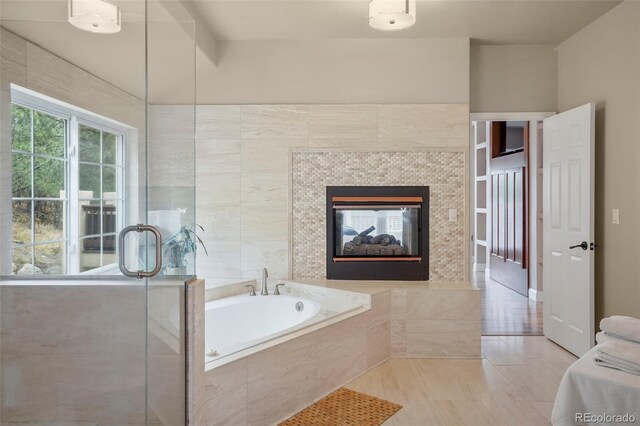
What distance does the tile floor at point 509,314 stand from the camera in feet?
14.0

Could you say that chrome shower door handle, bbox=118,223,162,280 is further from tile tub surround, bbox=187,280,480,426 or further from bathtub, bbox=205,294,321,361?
bathtub, bbox=205,294,321,361

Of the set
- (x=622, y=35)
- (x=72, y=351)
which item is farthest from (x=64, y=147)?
(x=622, y=35)

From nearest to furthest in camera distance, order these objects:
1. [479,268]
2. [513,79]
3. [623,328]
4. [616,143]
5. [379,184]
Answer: [623,328]
[616,143]
[379,184]
[513,79]
[479,268]

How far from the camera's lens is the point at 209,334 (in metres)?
3.31

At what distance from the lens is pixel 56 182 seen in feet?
5.15

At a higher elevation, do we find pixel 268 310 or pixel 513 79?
pixel 513 79

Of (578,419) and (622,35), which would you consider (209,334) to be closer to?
(578,419)

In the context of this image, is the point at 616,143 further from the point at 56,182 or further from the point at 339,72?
the point at 56,182

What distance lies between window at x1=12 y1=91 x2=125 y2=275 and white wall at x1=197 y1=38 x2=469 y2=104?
99.6 inches

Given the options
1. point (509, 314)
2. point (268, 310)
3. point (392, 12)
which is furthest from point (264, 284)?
point (509, 314)

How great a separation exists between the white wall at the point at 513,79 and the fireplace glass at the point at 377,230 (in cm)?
125

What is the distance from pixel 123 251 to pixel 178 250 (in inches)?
11.4

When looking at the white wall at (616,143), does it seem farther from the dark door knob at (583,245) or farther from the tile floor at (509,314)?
the tile floor at (509,314)

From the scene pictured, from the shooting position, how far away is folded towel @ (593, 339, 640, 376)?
1.86 meters
